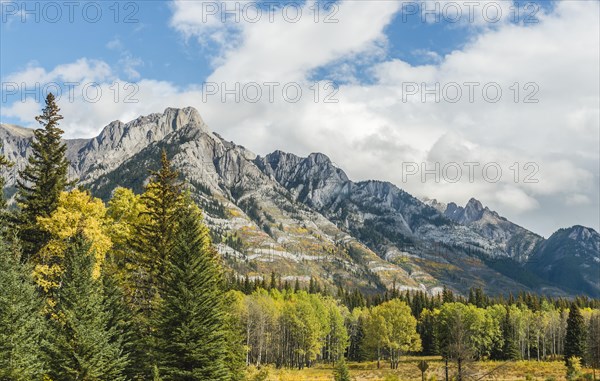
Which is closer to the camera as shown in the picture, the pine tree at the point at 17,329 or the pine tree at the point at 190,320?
the pine tree at the point at 17,329

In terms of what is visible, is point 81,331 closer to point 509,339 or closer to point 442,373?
point 442,373

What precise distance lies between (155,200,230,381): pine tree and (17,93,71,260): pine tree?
15032 mm

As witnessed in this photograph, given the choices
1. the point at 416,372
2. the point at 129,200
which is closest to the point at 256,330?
the point at 416,372

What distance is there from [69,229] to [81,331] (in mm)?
9837

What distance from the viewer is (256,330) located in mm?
95875

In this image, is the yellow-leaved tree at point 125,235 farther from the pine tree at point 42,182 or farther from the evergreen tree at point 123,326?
the pine tree at point 42,182

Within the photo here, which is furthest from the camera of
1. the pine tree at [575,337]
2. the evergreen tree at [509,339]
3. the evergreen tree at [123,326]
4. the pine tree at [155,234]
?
the evergreen tree at [509,339]

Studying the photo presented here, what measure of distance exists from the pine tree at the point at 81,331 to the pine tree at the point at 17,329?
3.52 feet

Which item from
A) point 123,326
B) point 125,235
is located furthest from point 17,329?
point 125,235

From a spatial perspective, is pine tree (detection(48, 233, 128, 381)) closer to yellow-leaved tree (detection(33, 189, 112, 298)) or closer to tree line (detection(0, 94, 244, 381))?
tree line (detection(0, 94, 244, 381))

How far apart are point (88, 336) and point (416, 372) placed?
7434 centimetres

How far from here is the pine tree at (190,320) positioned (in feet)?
91.2

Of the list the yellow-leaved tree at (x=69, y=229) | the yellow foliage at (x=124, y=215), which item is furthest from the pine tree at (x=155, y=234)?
the yellow-leaved tree at (x=69, y=229)

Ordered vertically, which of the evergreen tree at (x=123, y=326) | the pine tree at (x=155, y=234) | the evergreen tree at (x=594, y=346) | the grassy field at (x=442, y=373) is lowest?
the grassy field at (x=442, y=373)
